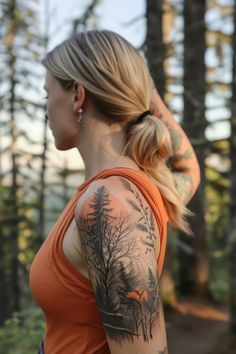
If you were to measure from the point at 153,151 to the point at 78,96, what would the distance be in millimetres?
360

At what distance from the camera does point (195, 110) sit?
11.1m

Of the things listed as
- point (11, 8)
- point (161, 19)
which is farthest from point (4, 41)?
point (161, 19)

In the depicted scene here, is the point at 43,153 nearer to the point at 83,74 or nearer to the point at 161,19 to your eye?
the point at 161,19

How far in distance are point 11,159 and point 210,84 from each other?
18.2ft

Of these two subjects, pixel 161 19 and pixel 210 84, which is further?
pixel 210 84

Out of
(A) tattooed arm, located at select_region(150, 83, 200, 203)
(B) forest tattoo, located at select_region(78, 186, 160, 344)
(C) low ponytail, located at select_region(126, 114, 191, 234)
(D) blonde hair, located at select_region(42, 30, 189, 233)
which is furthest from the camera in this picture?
(A) tattooed arm, located at select_region(150, 83, 200, 203)

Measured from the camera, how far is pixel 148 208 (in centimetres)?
167

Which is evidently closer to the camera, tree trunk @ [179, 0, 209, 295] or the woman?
the woman

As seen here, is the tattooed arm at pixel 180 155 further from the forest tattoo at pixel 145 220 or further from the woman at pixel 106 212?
the forest tattoo at pixel 145 220

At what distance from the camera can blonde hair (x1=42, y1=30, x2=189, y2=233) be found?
176 centimetres

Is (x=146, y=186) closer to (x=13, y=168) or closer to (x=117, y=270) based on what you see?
(x=117, y=270)

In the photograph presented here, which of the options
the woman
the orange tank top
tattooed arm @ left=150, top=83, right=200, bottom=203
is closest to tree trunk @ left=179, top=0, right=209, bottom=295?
tattooed arm @ left=150, top=83, right=200, bottom=203

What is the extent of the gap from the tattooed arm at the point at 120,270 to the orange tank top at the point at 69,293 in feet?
0.36

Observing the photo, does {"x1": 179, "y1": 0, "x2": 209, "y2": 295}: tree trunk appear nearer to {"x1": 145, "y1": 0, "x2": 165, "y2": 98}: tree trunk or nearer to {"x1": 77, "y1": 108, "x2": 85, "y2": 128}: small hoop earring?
{"x1": 145, "y1": 0, "x2": 165, "y2": 98}: tree trunk
